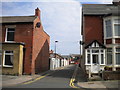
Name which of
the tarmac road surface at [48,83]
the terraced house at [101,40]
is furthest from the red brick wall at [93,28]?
the tarmac road surface at [48,83]

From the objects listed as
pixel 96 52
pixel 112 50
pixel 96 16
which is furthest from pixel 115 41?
pixel 96 16

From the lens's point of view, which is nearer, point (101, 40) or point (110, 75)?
point (110, 75)

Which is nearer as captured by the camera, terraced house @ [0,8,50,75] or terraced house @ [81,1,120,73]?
terraced house @ [81,1,120,73]

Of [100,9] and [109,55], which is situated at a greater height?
[100,9]

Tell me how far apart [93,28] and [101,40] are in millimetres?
1842

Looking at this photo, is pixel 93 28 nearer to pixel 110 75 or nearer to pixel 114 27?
pixel 114 27

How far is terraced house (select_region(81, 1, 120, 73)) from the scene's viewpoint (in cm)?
1988

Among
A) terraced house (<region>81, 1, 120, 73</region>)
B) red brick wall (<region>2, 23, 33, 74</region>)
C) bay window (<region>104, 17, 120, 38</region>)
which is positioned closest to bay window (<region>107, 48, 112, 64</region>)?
terraced house (<region>81, 1, 120, 73</region>)

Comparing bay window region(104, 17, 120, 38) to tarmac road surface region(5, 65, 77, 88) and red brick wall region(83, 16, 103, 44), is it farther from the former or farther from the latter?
tarmac road surface region(5, 65, 77, 88)

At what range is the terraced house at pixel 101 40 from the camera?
19875mm

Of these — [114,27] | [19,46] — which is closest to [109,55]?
[114,27]

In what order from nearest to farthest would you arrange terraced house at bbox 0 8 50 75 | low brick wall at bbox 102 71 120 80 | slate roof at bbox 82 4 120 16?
1. low brick wall at bbox 102 71 120 80
2. terraced house at bbox 0 8 50 75
3. slate roof at bbox 82 4 120 16

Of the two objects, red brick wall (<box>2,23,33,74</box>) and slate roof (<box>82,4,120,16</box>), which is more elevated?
slate roof (<box>82,4,120,16</box>)

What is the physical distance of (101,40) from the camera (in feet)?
70.4
